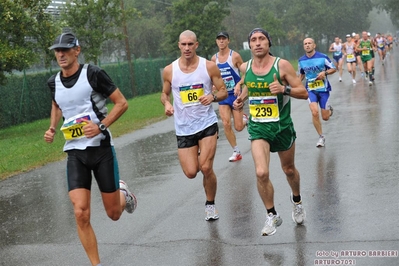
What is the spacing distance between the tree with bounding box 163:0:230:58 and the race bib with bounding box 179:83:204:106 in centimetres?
3450

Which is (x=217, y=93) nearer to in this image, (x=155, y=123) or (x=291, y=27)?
(x=155, y=123)

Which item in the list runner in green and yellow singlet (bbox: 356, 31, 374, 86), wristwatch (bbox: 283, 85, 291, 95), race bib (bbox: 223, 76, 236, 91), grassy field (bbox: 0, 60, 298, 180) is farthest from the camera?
runner in green and yellow singlet (bbox: 356, 31, 374, 86)

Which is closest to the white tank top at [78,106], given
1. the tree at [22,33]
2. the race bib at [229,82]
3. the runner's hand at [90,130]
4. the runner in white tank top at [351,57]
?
the runner's hand at [90,130]

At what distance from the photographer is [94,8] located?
29.4 metres

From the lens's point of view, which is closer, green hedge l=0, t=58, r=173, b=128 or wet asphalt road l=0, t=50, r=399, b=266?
wet asphalt road l=0, t=50, r=399, b=266

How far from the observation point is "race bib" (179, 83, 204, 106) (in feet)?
26.4

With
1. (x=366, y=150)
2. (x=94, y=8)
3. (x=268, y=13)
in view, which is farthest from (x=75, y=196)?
(x=268, y=13)

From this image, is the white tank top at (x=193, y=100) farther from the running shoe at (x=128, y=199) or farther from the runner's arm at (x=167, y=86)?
the running shoe at (x=128, y=199)

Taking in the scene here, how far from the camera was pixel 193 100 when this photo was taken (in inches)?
317

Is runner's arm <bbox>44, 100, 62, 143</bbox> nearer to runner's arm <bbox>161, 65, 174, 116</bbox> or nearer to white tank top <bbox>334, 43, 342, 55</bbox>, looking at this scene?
runner's arm <bbox>161, 65, 174, 116</bbox>

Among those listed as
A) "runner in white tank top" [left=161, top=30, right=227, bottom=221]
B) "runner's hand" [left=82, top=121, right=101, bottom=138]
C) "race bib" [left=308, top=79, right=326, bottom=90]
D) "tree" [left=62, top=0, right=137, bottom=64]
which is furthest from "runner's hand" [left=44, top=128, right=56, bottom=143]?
"tree" [left=62, top=0, right=137, bottom=64]

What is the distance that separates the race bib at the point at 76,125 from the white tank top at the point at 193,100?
77.9 inches

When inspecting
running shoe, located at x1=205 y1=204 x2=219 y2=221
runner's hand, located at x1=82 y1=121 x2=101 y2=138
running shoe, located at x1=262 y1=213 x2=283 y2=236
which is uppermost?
runner's hand, located at x1=82 y1=121 x2=101 y2=138

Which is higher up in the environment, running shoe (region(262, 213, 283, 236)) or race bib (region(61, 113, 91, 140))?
race bib (region(61, 113, 91, 140))
